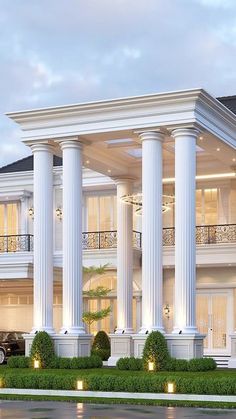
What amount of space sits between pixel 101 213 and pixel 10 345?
7651mm

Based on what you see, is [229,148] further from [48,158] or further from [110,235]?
[110,235]

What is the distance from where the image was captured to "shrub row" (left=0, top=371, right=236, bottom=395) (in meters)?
19.9

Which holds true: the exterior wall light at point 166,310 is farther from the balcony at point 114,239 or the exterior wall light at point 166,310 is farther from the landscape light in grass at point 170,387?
the landscape light in grass at point 170,387

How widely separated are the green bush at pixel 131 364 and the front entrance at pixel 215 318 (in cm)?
1151

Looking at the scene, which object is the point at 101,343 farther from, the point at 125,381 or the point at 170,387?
the point at 170,387

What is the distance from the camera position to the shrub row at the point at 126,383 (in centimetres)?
1986

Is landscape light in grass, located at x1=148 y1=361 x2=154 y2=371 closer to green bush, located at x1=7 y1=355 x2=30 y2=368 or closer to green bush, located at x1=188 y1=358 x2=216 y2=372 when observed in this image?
green bush, located at x1=188 y1=358 x2=216 y2=372

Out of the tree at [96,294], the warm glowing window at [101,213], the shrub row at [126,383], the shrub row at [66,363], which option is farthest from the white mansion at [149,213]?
the shrub row at [126,383]

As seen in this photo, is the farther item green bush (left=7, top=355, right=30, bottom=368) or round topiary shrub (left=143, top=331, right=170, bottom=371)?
green bush (left=7, top=355, right=30, bottom=368)

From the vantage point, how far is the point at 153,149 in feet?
82.1

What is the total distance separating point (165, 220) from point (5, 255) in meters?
7.81

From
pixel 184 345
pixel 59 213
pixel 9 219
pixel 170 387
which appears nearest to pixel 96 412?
pixel 170 387

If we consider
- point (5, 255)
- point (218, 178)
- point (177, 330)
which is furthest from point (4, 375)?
point (5, 255)

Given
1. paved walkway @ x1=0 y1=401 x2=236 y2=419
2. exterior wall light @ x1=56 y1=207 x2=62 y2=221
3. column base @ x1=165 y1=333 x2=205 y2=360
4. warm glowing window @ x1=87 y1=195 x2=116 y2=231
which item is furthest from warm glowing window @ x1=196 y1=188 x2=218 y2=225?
paved walkway @ x1=0 y1=401 x2=236 y2=419
